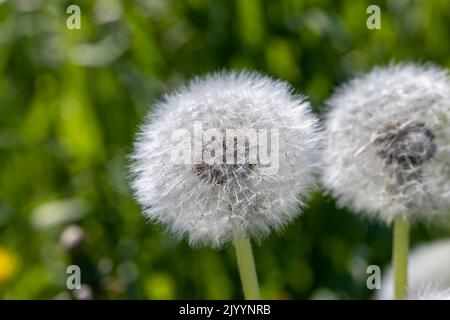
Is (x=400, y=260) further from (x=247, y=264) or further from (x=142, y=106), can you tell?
(x=142, y=106)

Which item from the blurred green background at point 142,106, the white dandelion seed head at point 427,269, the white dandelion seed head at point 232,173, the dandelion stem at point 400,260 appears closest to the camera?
the white dandelion seed head at point 232,173

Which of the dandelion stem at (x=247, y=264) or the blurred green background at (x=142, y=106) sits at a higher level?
the blurred green background at (x=142, y=106)

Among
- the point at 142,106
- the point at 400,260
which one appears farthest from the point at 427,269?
the point at 142,106

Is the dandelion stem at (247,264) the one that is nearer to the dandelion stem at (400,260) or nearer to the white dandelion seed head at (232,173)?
the white dandelion seed head at (232,173)

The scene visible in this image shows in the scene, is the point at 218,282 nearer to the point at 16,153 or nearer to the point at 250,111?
the point at 16,153

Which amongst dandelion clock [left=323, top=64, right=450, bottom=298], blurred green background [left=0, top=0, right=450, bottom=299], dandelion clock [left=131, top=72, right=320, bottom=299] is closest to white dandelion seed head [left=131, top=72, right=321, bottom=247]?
dandelion clock [left=131, top=72, right=320, bottom=299]

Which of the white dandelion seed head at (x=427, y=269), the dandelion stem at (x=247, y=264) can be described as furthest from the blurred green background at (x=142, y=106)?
the dandelion stem at (x=247, y=264)

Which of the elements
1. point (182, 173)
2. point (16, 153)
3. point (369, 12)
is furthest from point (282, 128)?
point (16, 153)
